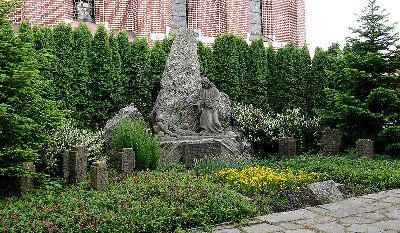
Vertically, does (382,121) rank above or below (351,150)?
above

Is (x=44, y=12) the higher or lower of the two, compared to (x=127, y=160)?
higher

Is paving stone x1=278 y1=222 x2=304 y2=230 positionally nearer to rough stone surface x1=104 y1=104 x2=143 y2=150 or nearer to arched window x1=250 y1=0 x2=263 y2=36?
rough stone surface x1=104 y1=104 x2=143 y2=150

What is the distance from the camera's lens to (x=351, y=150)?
1245 centimetres

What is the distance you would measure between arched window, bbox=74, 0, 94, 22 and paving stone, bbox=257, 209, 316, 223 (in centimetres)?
1378

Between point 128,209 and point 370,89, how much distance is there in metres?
9.42

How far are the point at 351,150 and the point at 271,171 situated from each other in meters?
4.43

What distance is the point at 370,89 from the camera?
41.7 feet

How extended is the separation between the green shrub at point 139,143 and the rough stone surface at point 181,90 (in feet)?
6.49

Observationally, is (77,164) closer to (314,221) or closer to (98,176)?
(98,176)

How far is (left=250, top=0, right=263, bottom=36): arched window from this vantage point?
70.7ft

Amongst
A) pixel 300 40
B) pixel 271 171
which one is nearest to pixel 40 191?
pixel 271 171

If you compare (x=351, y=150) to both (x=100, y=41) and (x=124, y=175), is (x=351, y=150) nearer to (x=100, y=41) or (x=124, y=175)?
(x=124, y=175)

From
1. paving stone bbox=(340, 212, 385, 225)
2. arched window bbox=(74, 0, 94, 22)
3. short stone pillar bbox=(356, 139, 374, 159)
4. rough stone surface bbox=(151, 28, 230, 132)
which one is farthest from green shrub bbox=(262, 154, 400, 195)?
arched window bbox=(74, 0, 94, 22)

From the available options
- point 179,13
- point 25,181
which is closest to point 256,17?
point 179,13
